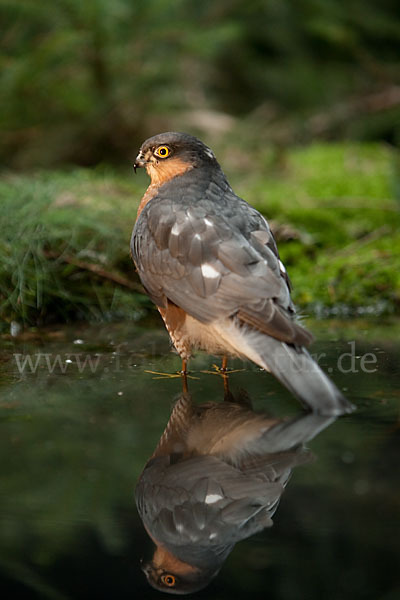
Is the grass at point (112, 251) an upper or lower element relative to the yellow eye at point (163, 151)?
lower

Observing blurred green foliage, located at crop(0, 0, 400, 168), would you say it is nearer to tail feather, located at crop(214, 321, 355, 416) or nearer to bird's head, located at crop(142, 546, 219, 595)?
tail feather, located at crop(214, 321, 355, 416)

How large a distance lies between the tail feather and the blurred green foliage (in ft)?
15.0

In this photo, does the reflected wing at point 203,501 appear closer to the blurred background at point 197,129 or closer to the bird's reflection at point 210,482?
the bird's reflection at point 210,482

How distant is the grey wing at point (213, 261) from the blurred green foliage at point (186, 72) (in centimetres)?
381

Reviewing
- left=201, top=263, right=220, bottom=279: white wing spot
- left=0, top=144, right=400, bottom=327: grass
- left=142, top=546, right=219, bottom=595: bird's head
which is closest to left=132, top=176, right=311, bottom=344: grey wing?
left=201, top=263, right=220, bottom=279: white wing spot

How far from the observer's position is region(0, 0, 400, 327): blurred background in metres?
4.29

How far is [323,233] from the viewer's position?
17.4ft

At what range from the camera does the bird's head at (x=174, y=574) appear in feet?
4.73

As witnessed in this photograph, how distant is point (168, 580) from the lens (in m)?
1.46

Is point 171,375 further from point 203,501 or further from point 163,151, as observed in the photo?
point 203,501

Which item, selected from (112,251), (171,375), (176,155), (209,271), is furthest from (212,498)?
(112,251)

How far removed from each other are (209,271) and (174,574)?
53.5 inches

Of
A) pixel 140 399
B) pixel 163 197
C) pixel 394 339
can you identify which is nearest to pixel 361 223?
pixel 394 339

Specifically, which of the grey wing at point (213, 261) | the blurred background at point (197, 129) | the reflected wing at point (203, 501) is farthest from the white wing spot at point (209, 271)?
Answer: the blurred background at point (197, 129)
